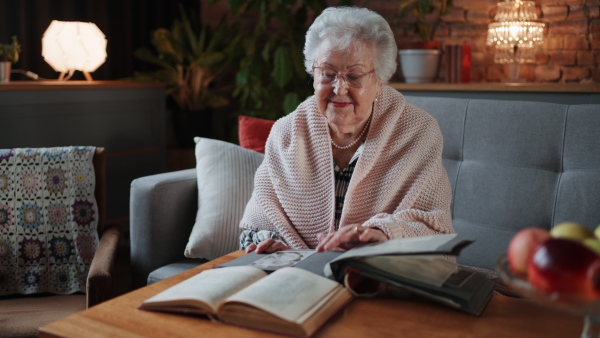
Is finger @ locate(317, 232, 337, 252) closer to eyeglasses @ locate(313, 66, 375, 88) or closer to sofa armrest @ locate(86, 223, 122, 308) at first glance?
eyeglasses @ locate(313, 66, 375, 88)

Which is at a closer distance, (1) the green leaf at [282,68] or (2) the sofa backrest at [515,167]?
(2) the sofa backrest at [515,167]

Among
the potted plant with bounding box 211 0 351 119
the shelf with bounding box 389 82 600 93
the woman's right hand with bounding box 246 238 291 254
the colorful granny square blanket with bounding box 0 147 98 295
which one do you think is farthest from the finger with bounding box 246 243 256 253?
the potted plant with bounding box 211 0 351 119

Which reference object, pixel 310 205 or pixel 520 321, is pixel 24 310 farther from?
pixel 520 321

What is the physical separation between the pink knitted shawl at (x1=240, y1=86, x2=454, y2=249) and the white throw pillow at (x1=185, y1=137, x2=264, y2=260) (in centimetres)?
28

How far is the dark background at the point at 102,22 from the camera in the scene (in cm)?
339

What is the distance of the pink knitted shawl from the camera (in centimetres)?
165

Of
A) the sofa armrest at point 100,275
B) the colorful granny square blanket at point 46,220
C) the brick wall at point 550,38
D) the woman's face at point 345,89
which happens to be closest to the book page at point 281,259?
the woman's face at point 345,89

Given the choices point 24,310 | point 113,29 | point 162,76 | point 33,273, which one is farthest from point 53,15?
point 24,310

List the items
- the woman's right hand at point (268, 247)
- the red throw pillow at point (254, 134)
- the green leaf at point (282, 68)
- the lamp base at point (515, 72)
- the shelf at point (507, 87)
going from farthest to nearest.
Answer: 1. the green leaf at point (282, 68)
2. the lamp base at point (515, 72)
3. the shelf at point (507, 87)
4. the red throw pillow at point (254, 134)
5. the woman's right hand at point (268, 247)

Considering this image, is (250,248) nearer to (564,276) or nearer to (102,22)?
Answer: (564,276)

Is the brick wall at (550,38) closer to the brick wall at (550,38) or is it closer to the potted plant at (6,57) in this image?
the brick wall at (550,38)

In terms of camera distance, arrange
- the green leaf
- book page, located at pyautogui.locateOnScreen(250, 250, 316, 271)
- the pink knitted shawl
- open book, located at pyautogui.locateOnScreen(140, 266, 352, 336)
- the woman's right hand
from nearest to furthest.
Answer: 1. open book, located at pyautogui.locateOnScreen(140, 266, 352, 336)
2. book page, located at pyautogui.locateOnScreen(250, 250, 316, 271)
3. the woman's right hand
4. the pink knitted shawl
5. the green leaf

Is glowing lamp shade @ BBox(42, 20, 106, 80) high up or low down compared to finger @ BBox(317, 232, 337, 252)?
up

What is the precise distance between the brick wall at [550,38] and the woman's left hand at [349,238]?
7.29 ft
